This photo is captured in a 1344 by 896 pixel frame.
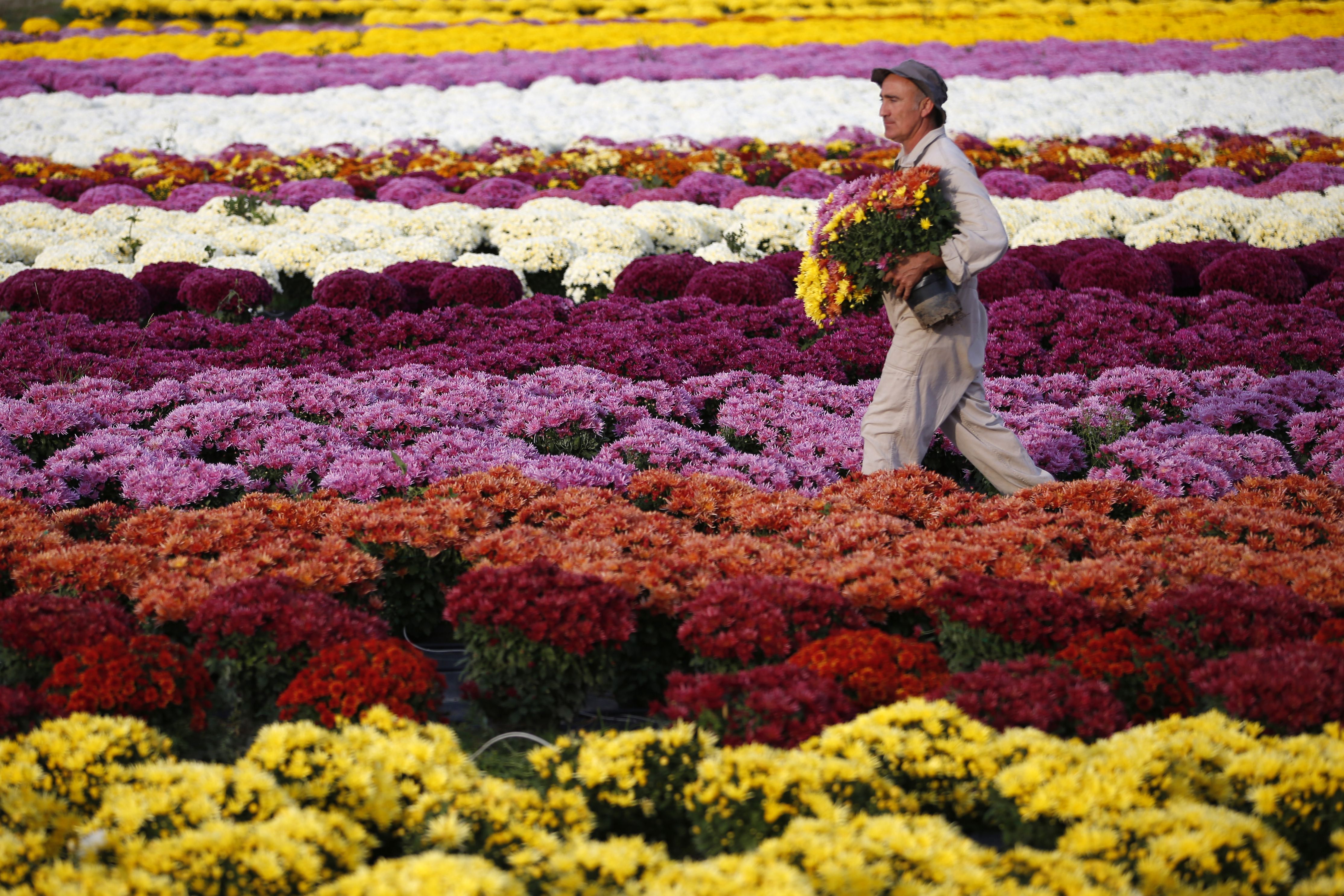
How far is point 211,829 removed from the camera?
2.35 metres

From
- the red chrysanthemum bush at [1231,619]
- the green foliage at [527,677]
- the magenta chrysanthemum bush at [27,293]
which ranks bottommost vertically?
the green foliage at [527,677]

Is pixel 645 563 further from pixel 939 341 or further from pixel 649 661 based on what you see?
pixel 939 341

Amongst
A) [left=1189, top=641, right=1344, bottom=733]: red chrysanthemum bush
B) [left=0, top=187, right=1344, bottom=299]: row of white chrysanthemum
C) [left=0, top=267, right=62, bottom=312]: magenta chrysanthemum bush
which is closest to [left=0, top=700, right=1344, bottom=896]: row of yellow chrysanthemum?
[left=1189, top=641, right=1344, bottom=733]: red chrysanthemum bush

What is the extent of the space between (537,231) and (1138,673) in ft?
29.5

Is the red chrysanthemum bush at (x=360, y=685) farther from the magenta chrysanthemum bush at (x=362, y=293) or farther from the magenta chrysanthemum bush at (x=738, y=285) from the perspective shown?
the magenta chrysanthemum bush at (x=738, y=285)

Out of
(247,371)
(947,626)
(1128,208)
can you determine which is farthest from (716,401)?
(1128,208)

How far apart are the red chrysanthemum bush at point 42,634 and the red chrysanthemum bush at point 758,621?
1.87m

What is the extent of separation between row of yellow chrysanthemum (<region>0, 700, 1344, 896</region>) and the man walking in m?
2.46

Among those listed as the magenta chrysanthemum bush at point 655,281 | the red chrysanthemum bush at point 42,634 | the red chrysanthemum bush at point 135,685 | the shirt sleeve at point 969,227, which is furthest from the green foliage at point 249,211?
the red chrysanthemum bush at point 135,685

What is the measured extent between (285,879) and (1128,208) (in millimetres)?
12832

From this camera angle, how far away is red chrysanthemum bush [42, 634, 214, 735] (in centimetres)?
299

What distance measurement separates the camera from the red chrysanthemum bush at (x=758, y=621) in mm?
3396

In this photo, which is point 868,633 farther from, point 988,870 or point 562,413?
point 562,413

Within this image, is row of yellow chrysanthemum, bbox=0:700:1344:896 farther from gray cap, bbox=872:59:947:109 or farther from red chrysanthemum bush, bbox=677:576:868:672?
gray cap, bbox=872:59:947:109
